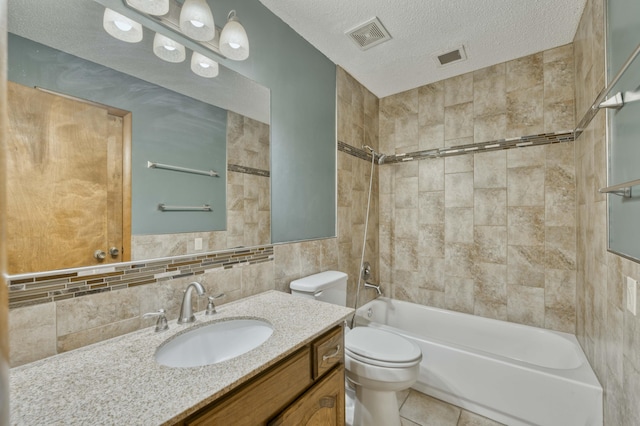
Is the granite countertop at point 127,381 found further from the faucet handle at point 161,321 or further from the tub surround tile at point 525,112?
the tub surround tile at point 525,112

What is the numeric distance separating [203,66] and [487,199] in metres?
2.28

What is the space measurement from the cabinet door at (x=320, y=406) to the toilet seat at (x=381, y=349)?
0.32 m

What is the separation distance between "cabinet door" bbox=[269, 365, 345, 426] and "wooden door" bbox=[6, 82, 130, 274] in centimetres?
83

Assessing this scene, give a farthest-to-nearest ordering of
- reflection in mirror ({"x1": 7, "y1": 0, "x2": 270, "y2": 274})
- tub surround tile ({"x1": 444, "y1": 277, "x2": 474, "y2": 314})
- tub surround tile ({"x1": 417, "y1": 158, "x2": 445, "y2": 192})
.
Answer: tub surround tile ({"x1": 417, "y1": 158, "x2": 445, "y2": 192}) → tub surround tile ({"x1": 444, "y1": 277, "x2": 474, "y2": 314}) → reflection in mirror ({"x1": 7, "y1": 0, "x2": 270, "y2": 274})

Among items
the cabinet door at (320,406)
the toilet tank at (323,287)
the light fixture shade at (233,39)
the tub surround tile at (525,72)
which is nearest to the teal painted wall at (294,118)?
the light fixture shade at (233,39)

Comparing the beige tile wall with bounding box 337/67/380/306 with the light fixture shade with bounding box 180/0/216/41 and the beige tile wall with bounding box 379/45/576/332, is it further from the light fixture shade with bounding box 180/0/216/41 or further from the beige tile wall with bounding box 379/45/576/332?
the light fixture shade with bounding box 180/0/216/41

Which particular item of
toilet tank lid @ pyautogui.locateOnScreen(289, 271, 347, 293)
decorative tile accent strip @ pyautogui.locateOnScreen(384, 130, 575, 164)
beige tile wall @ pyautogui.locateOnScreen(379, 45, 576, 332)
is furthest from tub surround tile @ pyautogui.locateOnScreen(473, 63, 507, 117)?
toilet tank lid @ pyautogui.locateOnScreen(289, 271, 347, 293)

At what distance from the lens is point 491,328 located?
2166 mm

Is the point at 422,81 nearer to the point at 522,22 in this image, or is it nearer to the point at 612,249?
the point at 522,22

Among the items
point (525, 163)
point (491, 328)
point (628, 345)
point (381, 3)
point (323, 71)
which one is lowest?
point (491, 328)

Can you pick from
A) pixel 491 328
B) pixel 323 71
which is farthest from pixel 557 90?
pixel 491 328

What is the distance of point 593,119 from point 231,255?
210 cm

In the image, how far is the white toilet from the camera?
1390mm

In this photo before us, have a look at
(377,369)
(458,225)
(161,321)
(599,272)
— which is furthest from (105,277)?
(458,225)
